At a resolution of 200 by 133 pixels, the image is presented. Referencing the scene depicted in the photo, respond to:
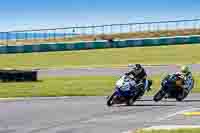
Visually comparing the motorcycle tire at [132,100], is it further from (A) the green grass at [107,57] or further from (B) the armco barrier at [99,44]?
(B) the armco barrier at [99,44]

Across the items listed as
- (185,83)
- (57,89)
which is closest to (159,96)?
(185,83)

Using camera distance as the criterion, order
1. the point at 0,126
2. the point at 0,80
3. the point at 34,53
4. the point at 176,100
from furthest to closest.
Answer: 1. the point at 34,53
2. the point at 0,80
3. the point at 176,100
4. the point at 0,126

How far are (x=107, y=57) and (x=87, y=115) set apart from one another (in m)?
42.1

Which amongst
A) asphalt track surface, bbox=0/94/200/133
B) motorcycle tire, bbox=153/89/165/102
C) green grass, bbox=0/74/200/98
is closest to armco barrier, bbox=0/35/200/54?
green grass, bbox=0/74/200/98

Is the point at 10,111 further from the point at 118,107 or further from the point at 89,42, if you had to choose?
Result: the point at 89,42

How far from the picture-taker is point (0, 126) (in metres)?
16.5

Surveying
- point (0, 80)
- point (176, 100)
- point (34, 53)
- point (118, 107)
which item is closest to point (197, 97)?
point (176, 100)

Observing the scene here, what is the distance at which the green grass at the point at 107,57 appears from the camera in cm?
5519

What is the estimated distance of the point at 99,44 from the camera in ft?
234

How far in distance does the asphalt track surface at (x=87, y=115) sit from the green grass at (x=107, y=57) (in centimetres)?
3006

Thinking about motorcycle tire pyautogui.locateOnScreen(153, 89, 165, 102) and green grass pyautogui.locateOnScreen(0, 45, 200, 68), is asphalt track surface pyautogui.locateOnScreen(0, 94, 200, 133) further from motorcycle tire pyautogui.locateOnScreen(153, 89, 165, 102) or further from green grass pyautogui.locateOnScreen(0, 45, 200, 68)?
green grass pyautogui.locateOnScreen(0, 45, 200, 68)

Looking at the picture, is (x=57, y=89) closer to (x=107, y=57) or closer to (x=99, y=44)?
(x=107, y=57)

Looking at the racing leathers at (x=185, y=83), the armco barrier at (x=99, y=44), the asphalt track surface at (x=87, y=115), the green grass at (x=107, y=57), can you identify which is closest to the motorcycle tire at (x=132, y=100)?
the asphalt track surface at (x=87, y=115)

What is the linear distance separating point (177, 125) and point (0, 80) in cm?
2044
